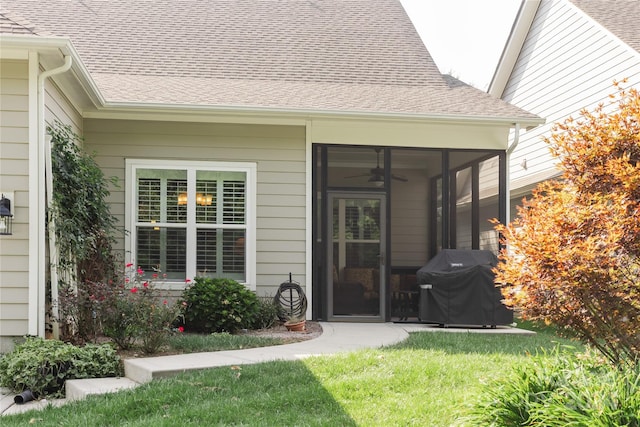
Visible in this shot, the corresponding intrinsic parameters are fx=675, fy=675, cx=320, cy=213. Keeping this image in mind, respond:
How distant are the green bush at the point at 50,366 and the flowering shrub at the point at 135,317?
19.4 inches

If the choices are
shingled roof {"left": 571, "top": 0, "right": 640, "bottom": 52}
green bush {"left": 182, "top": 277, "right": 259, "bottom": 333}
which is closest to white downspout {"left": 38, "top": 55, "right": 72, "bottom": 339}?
green bush {"left": 182, "top": 277, "right": 259, "bottom": 333}

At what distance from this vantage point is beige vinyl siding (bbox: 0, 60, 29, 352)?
257 inches

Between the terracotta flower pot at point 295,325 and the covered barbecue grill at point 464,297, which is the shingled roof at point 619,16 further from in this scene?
the terracotta flower pot at point 295,325

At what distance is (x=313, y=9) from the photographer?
12.4 m

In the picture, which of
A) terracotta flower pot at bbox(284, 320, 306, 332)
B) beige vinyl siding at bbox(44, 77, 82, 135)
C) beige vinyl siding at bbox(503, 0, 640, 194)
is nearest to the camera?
beige vinyl siding at bbox(44, 77, 82, 135)

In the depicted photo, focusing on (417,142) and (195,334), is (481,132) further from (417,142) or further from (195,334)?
(195,334)

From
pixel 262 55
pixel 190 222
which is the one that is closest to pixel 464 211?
pixel 190 222

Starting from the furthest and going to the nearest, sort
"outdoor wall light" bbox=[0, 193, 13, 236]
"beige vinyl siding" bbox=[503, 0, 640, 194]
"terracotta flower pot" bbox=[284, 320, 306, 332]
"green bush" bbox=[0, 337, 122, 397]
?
"beige vinyl siding" bbox=[503, 0, 640, 194] < "terracotta flower pot" bbox=[284, 320, 306, 332] < "outdoor wall light" bbox=[0, 193, 13, 236] < "green bush" bbox=[0, 337, 122, 397]

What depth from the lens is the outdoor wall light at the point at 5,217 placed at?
6.32m

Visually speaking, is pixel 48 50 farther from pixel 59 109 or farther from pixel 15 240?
pixel 15 240

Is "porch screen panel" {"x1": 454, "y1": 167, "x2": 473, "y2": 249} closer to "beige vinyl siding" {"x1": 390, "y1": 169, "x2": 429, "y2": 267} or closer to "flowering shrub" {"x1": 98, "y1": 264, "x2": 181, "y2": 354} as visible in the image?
"beige vinyl siding" {"x1": 390, "y1": 169, "x2": 429, "y2": 267}

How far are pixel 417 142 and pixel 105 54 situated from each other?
5.01 metres

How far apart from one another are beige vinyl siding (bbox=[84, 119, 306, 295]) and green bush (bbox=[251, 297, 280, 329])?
0.50 metres

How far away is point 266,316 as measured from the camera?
8766 mm
